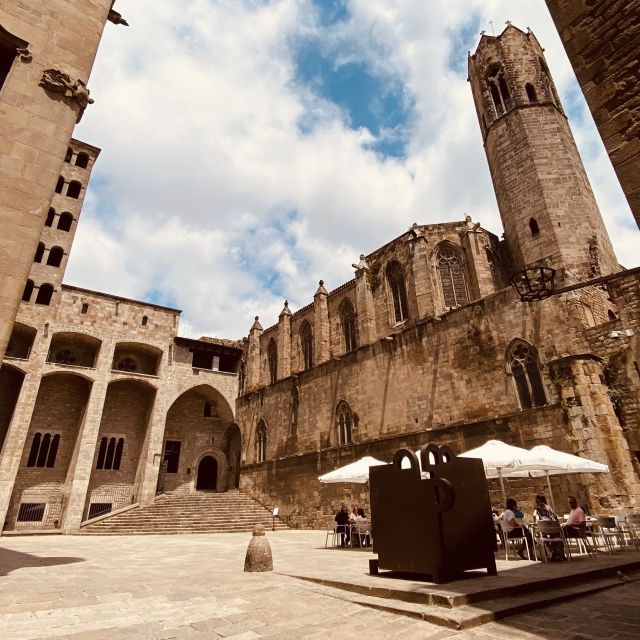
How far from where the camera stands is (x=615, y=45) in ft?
15.0

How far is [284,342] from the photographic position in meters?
27.3

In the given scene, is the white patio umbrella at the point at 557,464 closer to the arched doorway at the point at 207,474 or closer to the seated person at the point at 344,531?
the seated person at the point at 344,531

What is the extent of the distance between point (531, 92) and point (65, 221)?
2881 cm

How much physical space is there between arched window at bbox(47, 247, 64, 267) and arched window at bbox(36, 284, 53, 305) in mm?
1573

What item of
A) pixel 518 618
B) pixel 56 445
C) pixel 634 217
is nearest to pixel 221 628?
pixel 518 618

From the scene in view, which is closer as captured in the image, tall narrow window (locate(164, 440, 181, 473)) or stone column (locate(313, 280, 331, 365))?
stone column (locate(313, 280, 331, 365))

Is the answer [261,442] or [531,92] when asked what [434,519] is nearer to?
[261,442]

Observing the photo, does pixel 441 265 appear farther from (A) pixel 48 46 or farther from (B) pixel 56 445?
(B) pixel 56 445

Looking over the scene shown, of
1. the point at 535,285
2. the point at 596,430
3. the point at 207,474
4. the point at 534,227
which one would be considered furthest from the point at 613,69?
the point at 207,474

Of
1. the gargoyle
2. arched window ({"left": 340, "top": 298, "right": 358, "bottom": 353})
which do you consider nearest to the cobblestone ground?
the gargoyle

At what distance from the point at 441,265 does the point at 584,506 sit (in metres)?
13.2

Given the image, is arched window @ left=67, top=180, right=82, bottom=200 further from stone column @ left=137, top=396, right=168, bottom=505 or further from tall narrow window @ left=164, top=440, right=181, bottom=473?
tall narrow window @ left=164, top=440, right=181, bottom=473

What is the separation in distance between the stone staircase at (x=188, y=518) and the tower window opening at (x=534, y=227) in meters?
18.9

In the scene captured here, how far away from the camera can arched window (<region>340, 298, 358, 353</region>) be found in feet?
77.4
